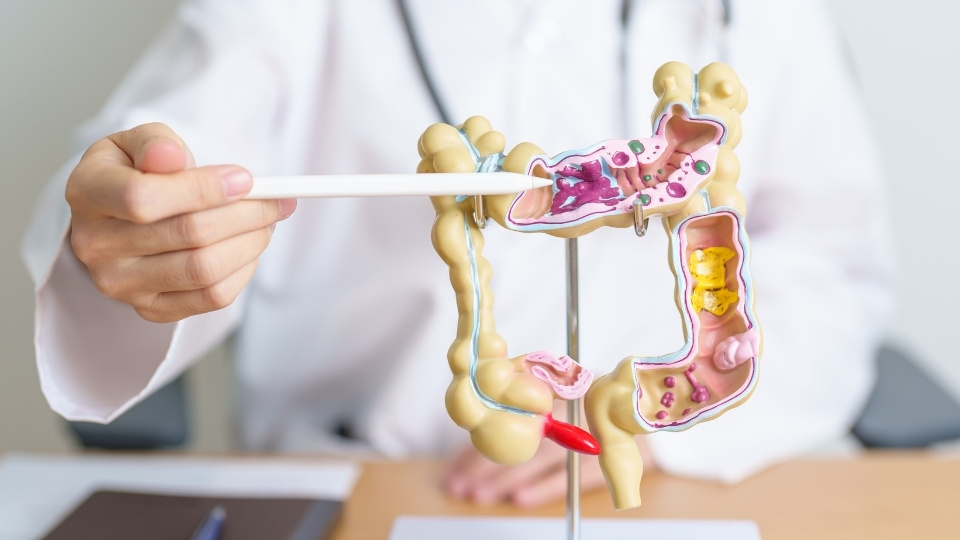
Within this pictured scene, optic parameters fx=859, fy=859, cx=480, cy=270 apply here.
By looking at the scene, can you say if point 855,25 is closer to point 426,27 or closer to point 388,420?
point 426,27

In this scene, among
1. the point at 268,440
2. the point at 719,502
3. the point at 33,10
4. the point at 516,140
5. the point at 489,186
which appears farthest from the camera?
the point at 33,10

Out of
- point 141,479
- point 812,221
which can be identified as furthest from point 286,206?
point 812,221

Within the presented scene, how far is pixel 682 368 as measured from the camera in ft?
1.07

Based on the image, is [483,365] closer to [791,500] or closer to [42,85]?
[791,500]

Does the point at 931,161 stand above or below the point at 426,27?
below

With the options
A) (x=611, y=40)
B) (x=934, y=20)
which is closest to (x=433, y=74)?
(x=611, y=40)

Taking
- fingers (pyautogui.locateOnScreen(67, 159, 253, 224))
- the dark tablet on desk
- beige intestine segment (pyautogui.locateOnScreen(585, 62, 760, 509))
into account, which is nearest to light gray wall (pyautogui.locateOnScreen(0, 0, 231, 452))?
the dark tablet on desk

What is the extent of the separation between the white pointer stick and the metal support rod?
5cm

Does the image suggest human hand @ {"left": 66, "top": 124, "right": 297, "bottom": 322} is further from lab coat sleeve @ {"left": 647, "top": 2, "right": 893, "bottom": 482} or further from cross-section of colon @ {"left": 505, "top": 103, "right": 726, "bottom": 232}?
lab coat sleeve @ {"left": 647, "top": 2, "right": 893, "bottom": 482}

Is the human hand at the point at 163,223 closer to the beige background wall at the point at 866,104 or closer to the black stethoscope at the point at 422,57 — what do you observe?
the black stethoscope at the point at 422,57

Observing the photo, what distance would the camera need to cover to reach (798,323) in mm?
647

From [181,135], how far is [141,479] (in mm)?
225

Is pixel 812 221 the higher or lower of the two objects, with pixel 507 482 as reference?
higher

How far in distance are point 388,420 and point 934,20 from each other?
2.12 ft
